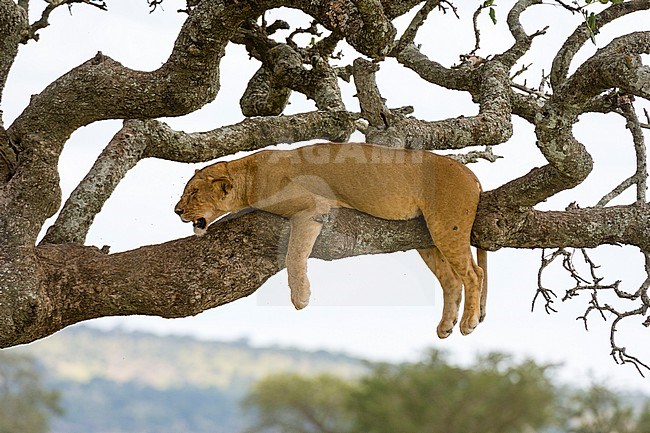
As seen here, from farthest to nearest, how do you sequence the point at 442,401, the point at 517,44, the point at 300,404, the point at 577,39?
1. the point at 300,404
2. the point at 442,401
3. the point at 517,44
4. the point at 577,39

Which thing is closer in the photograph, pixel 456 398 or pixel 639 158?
pixel 639 158

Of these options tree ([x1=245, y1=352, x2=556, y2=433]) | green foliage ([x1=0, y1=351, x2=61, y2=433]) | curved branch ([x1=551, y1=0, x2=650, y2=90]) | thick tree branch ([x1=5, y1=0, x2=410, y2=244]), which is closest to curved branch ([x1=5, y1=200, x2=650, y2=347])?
thick tree branch ([x1=5, y1=0, x2=410, y2=244])

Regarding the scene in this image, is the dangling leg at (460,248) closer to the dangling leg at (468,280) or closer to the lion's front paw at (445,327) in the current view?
the dangling leg at (468,280)

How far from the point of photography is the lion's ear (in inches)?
201

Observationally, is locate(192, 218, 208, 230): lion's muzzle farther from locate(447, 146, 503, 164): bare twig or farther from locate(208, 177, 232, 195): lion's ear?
locate(447, 146, 503, 164): bare twig

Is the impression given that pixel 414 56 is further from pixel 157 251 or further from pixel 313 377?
pixel 313 377

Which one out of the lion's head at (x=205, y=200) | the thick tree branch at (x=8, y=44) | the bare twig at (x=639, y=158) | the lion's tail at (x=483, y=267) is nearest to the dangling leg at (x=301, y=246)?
the lion's head at (x=205, y=200)

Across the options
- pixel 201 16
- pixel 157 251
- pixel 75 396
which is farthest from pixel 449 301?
pixel 75 396

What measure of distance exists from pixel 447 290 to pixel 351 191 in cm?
96

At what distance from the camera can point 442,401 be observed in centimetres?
3581

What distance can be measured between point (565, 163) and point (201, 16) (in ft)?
6.38

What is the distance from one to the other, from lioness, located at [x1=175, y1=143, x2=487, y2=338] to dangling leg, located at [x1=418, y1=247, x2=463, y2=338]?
0.89ft

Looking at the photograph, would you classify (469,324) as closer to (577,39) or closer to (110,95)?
(577,39)

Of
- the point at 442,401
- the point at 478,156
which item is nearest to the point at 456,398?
the point at 442,401
